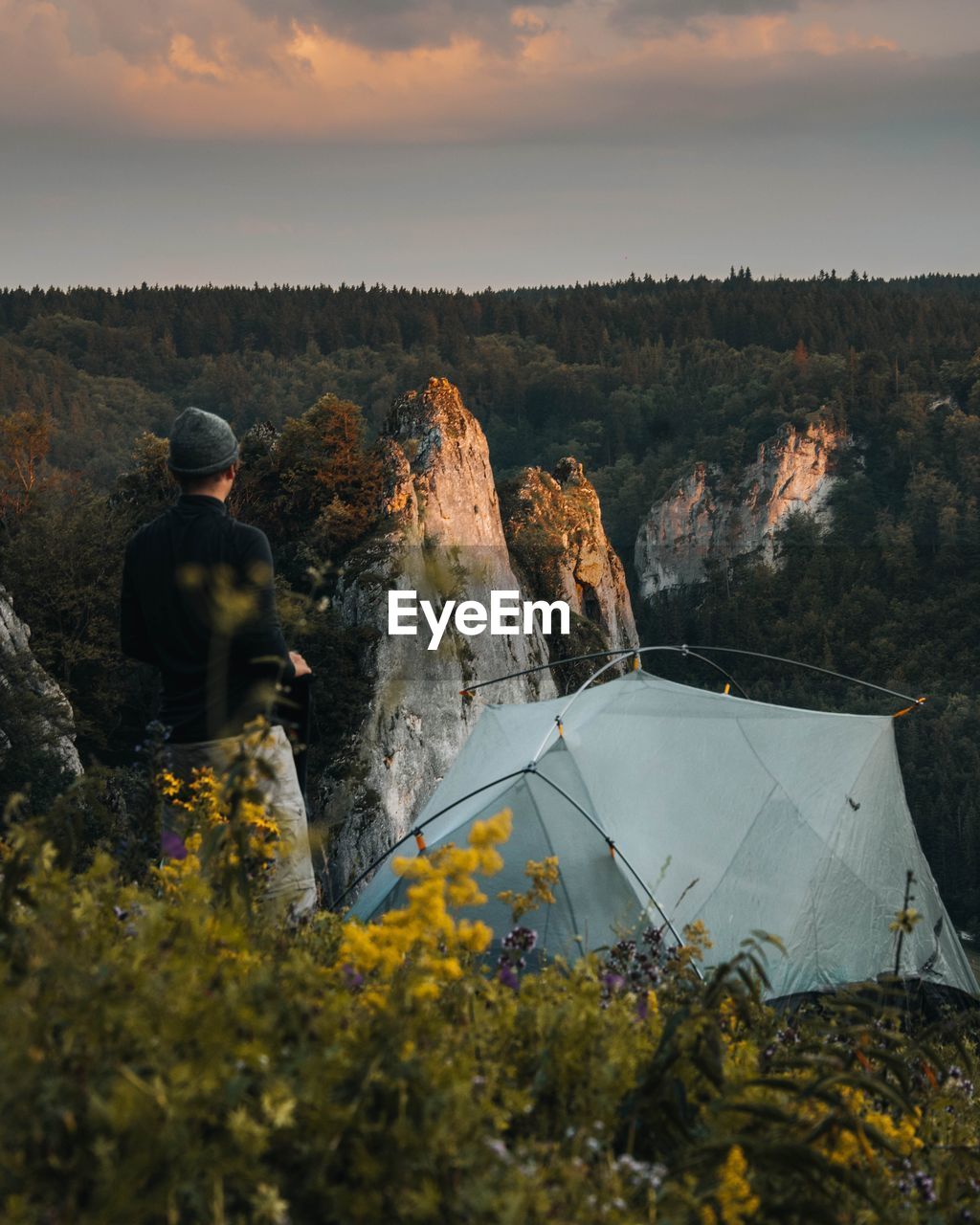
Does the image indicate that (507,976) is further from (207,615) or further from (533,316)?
(533,316)

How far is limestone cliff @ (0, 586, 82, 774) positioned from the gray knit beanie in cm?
1362

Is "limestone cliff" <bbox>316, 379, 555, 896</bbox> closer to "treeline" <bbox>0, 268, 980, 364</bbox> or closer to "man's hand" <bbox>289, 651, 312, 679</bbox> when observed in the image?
"man's hand" <bbox>289, 651, 312, 679</bbox>

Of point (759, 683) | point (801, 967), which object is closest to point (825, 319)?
point (759, 683)

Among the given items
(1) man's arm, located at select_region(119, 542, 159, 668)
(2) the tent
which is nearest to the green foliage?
(1) man's arm, located at select_region(119, 542, 159, 668)

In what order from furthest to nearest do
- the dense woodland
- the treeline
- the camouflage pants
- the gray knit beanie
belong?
the treeline < the dense woodland < the gray knit beanie < the camouflage pants

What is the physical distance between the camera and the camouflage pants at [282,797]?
338 cm

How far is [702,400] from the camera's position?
125 metres

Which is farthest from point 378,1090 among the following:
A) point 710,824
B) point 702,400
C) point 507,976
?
point 702,400

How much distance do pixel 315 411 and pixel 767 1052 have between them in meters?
26.9

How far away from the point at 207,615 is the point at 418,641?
22.9 m

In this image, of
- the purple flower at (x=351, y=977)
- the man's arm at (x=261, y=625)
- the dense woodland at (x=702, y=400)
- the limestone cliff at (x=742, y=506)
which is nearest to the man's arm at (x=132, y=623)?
the man's arm at (x=261, y=625)

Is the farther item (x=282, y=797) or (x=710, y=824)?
(x=710, y=824)

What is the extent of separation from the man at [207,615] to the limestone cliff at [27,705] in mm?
13420

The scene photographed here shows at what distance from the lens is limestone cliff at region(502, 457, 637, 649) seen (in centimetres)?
4100
